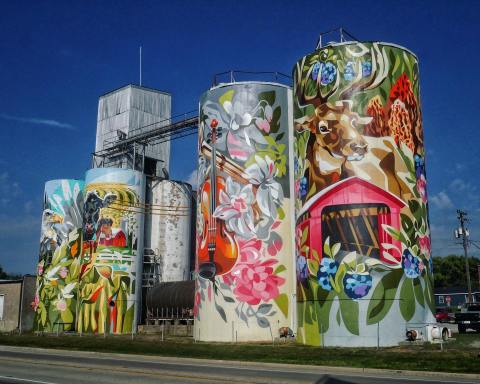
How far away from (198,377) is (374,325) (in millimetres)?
15366

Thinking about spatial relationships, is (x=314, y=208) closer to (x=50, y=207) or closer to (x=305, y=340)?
(x=305, y=340)

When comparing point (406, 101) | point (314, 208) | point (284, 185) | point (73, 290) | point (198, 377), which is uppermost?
point (406, 101)

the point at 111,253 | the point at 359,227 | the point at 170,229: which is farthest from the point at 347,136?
the point at 170,229

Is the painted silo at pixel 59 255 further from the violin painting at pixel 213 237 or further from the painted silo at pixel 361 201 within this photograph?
the painted silo at pixel 361 201

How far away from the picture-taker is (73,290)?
57344mm

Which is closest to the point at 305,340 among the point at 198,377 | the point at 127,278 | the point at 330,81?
the point at 330,81

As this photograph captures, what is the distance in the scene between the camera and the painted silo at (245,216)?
120ft

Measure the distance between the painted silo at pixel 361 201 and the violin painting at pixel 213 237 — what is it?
5600 mm

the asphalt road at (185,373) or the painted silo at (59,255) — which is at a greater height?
the painted silo at (59,255)

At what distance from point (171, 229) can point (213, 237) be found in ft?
72.9

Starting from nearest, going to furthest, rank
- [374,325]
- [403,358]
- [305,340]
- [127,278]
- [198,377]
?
[198,377], [403,358], [374,325], [305,340], [127,278]

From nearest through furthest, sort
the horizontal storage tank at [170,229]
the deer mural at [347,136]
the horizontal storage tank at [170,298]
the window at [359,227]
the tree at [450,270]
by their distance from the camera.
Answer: the window at [359,227] < the deer mural at [347,136] < the horizontal storage tank at [170,298] < the horizontal storage tank at [170,229] < the tree at [450,270]

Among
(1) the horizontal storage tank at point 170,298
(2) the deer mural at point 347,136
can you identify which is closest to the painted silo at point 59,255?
(1) the horizontal storage tank at point 170,298

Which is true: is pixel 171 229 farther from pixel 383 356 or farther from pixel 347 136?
pixel 383 356
